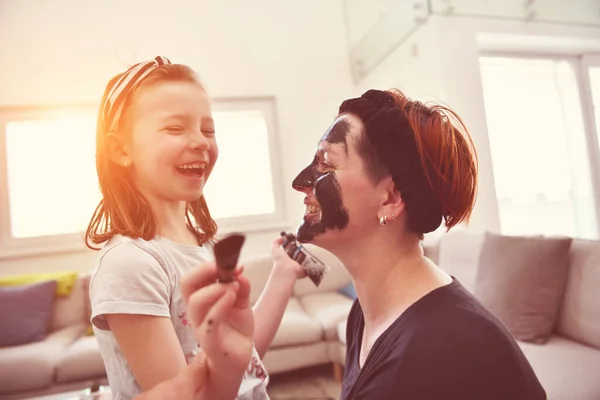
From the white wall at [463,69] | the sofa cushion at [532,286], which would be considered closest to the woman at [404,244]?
the sofa cushion at [532,286]

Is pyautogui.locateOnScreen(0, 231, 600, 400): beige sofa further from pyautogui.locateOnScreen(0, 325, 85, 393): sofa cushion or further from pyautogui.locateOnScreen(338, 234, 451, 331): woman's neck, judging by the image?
pyautogui.locateOnScreen(338, 234, 451, 331): woman's neck

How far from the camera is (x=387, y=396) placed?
661mm

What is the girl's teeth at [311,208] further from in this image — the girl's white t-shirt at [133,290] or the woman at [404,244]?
the girl's white t-shirt at [133,290]

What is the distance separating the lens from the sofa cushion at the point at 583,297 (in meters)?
1.58

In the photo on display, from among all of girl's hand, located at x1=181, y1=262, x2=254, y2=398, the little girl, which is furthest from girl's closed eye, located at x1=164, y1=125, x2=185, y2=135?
girl's hand, located at x1=181, y1=262, x2=254, y2=398

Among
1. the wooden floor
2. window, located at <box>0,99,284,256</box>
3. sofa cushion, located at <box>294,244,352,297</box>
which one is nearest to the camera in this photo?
the wooden floor

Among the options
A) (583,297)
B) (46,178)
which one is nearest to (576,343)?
(583,297)

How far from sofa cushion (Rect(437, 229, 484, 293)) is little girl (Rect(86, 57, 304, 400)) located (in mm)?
1787

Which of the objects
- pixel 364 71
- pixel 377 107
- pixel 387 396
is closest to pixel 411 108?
pixel 377 107

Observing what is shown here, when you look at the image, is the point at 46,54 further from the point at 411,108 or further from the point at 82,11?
the point at 411,108

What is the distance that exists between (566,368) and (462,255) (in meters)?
0.92

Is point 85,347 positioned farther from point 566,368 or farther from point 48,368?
point 566,368

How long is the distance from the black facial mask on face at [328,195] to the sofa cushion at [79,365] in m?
2.03

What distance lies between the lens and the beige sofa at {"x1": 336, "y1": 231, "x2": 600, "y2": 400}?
4.48ft
